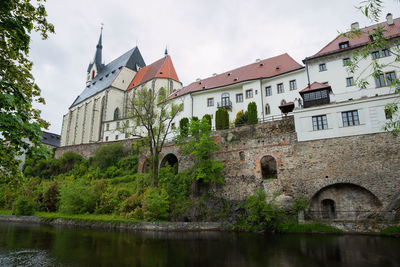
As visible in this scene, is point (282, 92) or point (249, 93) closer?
point (282, 92)

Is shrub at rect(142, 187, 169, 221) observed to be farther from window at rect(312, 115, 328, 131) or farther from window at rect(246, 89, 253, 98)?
window at rect(246, 89, 253, 98)

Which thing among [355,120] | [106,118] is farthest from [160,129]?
[106,118]

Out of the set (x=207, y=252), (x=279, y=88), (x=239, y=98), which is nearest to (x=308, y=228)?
(x=207, y=252)

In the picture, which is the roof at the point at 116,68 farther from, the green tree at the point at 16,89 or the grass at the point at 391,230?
the grass at the point at 391,230

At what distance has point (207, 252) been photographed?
10.8 meters

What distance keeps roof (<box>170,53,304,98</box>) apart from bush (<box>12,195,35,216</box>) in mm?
22337

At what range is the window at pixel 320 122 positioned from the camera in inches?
744

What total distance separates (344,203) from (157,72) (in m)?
37.9

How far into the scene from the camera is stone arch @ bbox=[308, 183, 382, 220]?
16391 mm

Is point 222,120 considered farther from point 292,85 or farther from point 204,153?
point 292,85

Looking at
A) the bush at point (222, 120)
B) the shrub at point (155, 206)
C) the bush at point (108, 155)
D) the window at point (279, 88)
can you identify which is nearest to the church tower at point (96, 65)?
the bush at point (108, 155)

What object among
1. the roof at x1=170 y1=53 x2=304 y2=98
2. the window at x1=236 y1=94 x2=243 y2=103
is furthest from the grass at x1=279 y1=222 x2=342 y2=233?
the window at x1=236 y1=94 x2=243 y2=103

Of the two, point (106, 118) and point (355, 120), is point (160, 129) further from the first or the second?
point (106, 118)

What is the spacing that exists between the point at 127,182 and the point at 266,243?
19.6 metres
